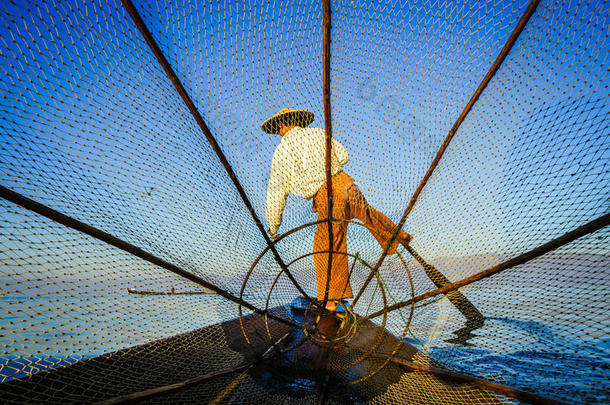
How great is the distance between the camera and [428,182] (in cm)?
Answer: 213

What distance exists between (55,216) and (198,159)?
3.16 feet

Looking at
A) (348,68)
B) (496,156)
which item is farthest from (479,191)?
(348,68)

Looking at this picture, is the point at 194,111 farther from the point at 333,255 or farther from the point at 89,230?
the point at 333,255

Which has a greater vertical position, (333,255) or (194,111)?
(194,111)

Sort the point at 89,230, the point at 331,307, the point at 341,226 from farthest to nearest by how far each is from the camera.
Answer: the point at 331,307, the point at 341,226, the point at 89,230

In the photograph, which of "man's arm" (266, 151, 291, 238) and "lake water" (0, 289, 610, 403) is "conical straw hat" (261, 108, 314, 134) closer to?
"man's arm" (266, 151, 291, 238)

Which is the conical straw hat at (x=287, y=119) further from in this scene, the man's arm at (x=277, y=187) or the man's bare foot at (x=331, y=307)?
the man's bare foot at (x=331, y=307)

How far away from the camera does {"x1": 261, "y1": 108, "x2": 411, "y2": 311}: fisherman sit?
221 cm

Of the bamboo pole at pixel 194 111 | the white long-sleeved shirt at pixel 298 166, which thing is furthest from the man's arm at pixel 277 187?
the bamboo pole at pixel 194 111

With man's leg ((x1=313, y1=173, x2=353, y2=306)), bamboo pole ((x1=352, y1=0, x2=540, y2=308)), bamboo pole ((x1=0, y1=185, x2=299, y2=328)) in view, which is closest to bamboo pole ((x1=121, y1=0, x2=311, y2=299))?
man's leg ((x1=313, y1=173, x2=353, y2=306))

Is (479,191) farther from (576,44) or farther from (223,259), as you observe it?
(223,259)

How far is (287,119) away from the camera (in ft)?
7.61

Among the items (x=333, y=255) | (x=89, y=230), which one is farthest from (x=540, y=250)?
(x=89, y=230)

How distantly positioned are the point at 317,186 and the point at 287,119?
2.43 ft
